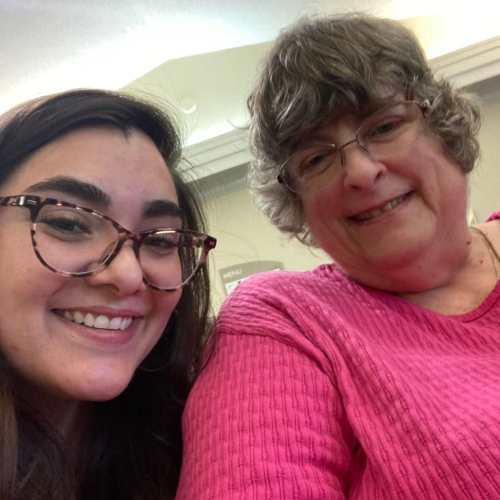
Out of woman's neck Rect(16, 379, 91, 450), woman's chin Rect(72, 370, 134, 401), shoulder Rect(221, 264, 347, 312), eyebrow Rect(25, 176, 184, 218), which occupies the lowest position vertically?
woman's neck Rect(16, 379, 91, 450)

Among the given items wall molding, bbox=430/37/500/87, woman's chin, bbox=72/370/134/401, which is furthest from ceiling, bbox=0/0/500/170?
woman's chin, bbox=72/370/134/401

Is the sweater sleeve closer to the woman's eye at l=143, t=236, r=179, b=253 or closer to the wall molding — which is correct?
the woman's eye at l=143, t=236, r=179, b=253

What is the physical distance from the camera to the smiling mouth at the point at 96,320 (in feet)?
2.16

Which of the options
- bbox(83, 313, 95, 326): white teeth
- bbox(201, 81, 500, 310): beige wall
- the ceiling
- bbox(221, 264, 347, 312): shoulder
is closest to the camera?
bbox(83, 313, 95, 326): white teeth

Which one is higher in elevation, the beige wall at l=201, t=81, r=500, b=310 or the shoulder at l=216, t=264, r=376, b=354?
the shoulder at l=216, t=264, r=376, b=354

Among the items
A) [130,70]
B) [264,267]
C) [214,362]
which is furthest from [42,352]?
[264,267]

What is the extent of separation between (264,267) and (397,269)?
4.61 ft

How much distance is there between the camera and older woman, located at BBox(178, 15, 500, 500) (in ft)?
1.92

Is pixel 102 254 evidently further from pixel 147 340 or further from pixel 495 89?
pixel 495 89

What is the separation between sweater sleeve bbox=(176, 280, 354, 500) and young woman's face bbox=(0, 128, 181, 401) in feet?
0.44

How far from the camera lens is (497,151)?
197cm

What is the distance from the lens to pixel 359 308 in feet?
2.71

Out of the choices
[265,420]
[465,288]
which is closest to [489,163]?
[465,288]

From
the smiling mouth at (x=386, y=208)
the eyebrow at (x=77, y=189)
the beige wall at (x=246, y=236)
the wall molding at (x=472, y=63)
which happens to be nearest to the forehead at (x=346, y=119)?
the smiling mouth at (x=386, y=208)
